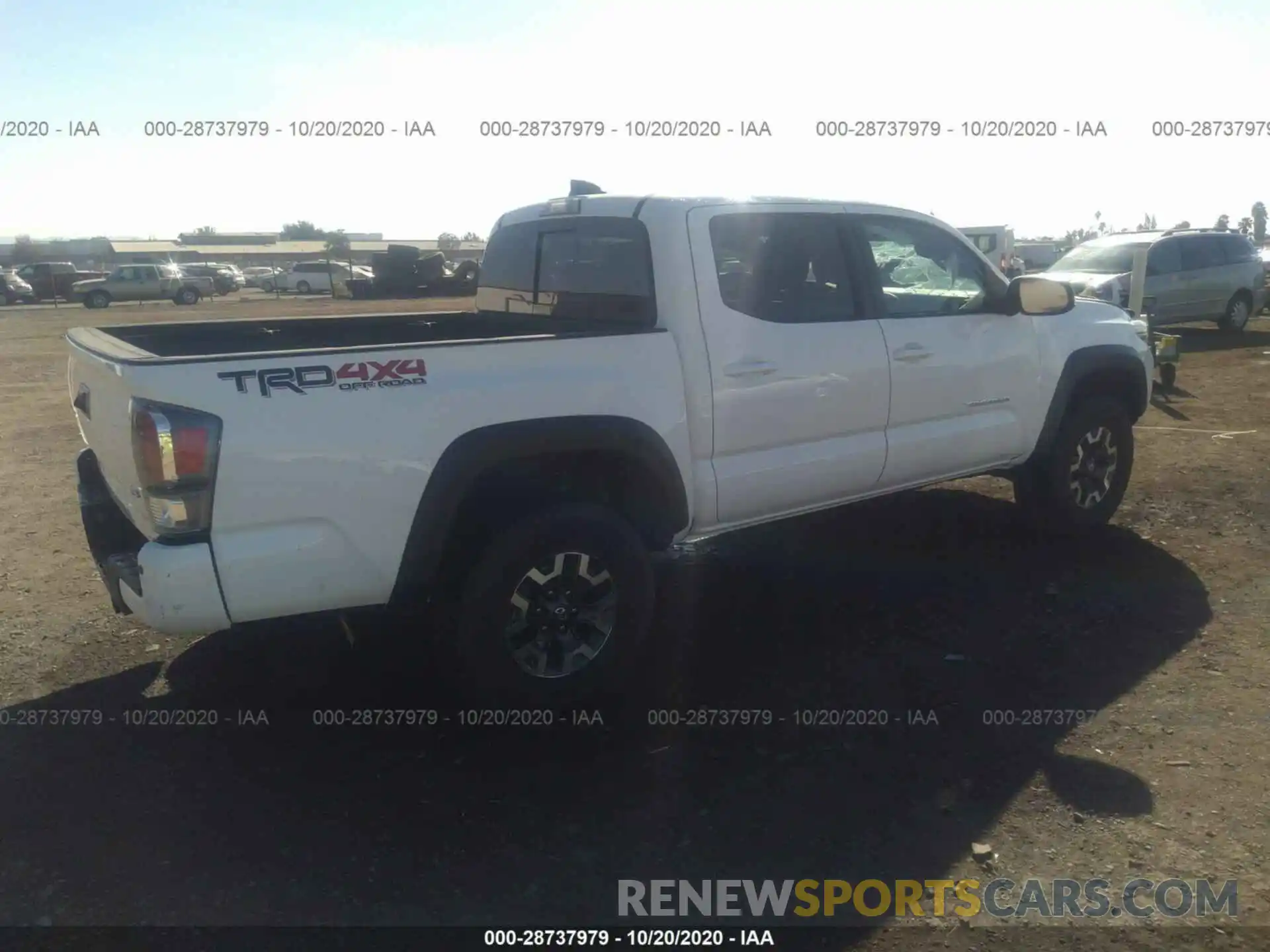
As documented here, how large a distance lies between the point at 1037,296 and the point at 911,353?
2.57ft

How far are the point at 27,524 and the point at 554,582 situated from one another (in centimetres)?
454

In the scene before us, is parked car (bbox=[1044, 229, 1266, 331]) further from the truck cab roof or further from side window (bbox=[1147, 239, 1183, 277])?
the truck cab roof

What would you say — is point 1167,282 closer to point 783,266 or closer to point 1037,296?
point 1037,296

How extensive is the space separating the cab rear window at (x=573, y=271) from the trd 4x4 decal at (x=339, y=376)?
1192 millimetres

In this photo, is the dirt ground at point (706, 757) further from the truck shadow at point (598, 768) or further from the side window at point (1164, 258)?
the side window at point (1164, 258)

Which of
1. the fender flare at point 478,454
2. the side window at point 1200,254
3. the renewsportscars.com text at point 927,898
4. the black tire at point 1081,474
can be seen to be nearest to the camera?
the renewsportscars.com text at point 927,898

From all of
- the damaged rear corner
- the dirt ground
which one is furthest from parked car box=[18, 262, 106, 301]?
the damaged rear corner

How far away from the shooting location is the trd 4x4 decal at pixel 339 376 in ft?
10.2

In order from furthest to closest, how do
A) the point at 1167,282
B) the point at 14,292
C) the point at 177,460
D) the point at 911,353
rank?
the point at 14,292
the point at 1167,282
the point at 911,353
the point at 177,460

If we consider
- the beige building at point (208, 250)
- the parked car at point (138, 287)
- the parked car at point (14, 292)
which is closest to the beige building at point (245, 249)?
the beige building at point (208, 250)

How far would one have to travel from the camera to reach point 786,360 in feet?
14.3

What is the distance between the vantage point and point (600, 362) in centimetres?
379


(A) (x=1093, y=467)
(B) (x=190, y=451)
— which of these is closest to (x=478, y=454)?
(B) (x=190, y=451)

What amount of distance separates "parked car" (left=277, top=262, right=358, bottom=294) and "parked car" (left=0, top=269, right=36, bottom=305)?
12.0 meters
